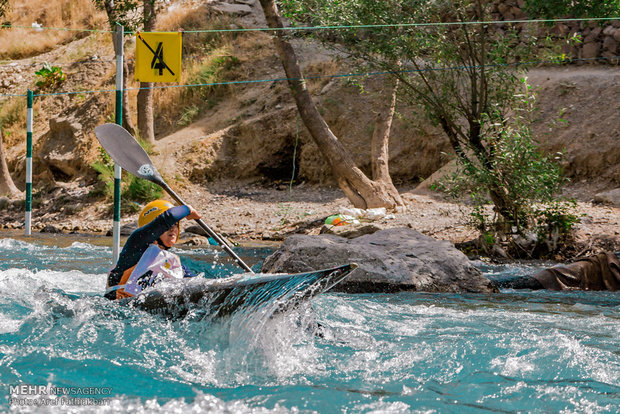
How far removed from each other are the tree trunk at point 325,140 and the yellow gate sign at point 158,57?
3.49 metres

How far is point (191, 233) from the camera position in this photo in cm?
988

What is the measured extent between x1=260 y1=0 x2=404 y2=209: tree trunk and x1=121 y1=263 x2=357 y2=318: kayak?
21.1 ft

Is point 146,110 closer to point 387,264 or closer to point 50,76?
point 50,76

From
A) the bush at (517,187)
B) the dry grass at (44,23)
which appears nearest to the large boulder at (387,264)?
the bush at (517,187)

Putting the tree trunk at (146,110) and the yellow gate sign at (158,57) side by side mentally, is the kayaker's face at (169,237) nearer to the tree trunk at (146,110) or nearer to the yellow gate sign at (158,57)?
the yellow gate sign at (158,57)

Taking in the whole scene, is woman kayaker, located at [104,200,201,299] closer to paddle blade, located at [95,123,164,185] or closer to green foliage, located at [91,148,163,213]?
paddle blade, located at [95,123,164,185]

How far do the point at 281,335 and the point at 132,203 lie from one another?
818cm

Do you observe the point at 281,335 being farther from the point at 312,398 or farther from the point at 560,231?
the point at 560,231

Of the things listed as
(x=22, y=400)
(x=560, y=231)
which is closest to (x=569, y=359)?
(x=22, y=400)

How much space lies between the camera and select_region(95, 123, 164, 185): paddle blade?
5.26m

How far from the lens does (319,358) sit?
143 inches

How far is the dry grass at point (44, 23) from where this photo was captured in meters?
19.0

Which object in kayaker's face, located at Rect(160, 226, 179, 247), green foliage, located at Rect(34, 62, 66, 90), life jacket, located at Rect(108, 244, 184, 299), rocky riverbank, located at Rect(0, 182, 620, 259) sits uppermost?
green foliage, located at Rect(34, 62, 66, 90)

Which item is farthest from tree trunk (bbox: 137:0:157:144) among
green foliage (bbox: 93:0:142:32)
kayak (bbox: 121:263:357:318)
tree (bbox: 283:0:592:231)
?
kayak (bbox: 121:263:357:318)
